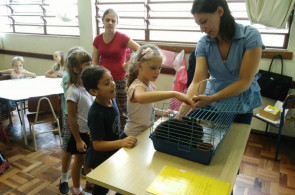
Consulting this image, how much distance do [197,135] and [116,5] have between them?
134 inches

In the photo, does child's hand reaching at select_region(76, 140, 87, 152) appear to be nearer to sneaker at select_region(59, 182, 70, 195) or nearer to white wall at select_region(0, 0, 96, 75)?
sneaker at select_region(59, 182, 70, 195)

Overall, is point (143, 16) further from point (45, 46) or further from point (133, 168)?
point (133, 168)

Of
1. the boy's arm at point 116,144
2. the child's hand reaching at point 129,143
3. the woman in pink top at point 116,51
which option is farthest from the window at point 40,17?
the child's hand reaching at point 129,143

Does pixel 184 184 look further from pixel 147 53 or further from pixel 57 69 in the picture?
pixel 57 69

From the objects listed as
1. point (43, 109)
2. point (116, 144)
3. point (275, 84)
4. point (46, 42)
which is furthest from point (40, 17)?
point (116, 144)

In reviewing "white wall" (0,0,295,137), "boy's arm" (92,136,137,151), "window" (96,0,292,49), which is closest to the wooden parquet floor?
"white wall" (0,0,295,137)

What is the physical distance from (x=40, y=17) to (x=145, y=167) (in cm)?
467

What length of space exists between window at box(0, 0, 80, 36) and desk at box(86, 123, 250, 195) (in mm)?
3724

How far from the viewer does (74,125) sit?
65.8 inches

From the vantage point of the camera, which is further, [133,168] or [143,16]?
[143,16]

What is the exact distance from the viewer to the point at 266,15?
8.56ft

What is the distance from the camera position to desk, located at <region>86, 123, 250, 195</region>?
2.76 ft

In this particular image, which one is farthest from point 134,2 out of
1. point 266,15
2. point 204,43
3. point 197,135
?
point 197,135

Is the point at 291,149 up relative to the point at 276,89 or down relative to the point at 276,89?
down
